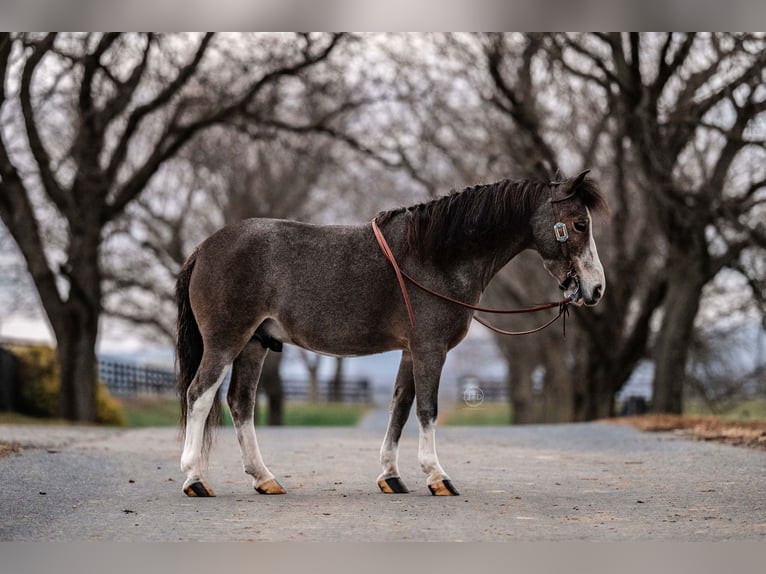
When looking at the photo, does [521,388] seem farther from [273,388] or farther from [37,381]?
[37,381]

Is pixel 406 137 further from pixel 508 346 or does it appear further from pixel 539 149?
pixel 508 346

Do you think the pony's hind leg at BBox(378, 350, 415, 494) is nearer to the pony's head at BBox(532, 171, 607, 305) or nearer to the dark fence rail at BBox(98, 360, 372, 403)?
the pony's head at BBox(532, 171, 607, 305)

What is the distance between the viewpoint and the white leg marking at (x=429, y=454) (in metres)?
7.45

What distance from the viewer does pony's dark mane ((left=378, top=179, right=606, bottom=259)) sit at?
762cm

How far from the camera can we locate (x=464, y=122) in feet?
70.5

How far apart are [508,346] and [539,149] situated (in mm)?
9685

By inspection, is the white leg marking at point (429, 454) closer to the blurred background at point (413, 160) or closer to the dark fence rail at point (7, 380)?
the blurred background at point (413, 160)

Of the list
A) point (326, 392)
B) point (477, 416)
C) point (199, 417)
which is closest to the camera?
point (199, 417)

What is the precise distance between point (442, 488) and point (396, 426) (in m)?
0.56

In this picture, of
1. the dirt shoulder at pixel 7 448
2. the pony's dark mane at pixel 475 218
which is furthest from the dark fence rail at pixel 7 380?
the pony's dark mane at pixel 475 218

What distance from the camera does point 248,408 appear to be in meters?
7.79

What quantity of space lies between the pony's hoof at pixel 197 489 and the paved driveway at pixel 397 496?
80 mm

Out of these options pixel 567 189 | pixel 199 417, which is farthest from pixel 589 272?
pixel 199 417

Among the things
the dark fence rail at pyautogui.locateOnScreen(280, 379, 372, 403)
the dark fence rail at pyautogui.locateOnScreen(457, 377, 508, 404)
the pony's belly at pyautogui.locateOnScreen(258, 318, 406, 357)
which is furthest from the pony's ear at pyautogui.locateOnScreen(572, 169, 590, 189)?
the dark fence rail at pyautogui.locateOnScreen(457, 377, 508, 404)
